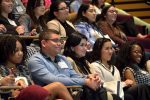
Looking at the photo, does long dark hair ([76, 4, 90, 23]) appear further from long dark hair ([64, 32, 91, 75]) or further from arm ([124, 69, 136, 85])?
long dark hair ([64, 32, 91, 75])

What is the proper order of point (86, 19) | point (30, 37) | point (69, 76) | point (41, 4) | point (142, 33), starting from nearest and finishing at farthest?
point (69, 76) → point (30, 37) → point (41, 4) → point (86, 19) → point (142, 33)

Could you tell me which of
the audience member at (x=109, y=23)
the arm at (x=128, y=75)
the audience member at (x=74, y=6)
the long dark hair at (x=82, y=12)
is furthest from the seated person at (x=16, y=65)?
the audience member at (x=74, y=6)

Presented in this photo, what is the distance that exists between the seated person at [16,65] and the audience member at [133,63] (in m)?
1.28

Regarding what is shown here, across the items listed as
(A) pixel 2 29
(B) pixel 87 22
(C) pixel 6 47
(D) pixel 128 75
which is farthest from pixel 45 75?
(B) pixel 87 22

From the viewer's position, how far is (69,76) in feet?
13.9

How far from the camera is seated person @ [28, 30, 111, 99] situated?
3.96 meters

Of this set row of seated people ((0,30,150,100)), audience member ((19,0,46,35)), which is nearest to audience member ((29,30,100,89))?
row of seated people ((0,30,150,100))

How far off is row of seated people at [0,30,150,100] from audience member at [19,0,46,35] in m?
0.81

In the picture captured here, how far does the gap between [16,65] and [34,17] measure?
1465mm

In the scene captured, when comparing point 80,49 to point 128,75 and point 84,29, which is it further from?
point 84,29

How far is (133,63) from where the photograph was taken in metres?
5.00

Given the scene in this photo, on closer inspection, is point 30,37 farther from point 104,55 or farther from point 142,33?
point 142,33

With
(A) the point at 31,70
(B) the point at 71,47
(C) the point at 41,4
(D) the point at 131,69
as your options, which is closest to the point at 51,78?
(A) the point at 31,70

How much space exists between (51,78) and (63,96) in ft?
1.00
